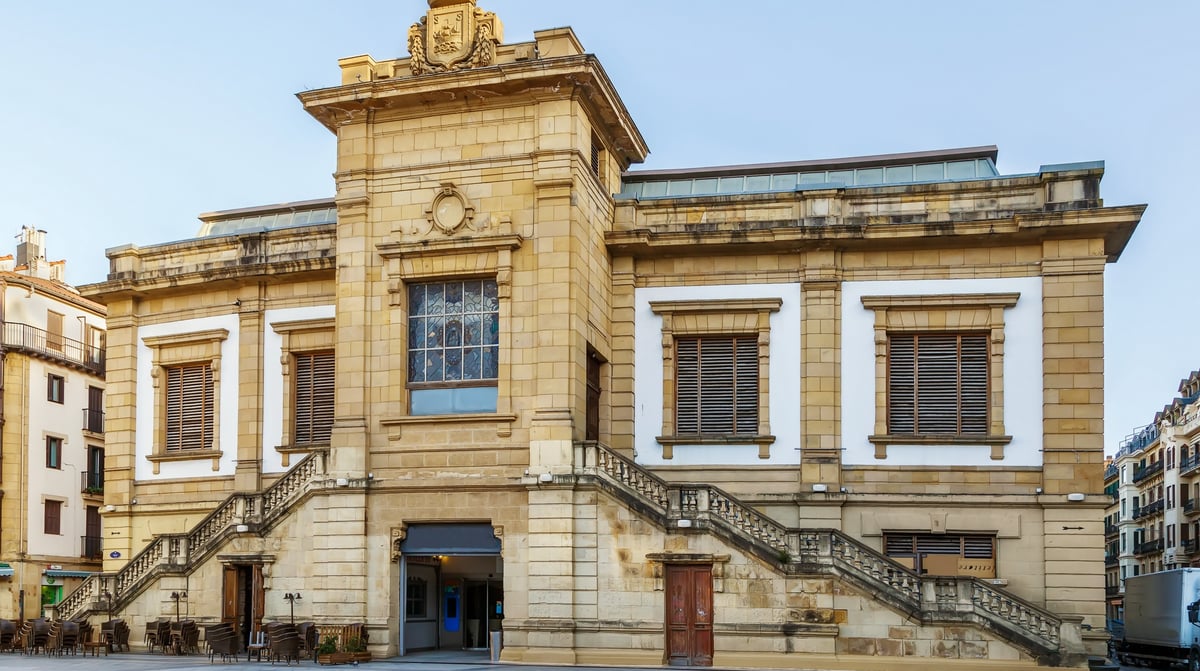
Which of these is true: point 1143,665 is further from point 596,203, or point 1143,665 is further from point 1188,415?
point 1188,415

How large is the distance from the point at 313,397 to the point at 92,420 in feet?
64.3

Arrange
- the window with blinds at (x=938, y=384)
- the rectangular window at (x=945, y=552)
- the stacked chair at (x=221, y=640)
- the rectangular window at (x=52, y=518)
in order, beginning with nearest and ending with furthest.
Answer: the stacked chair at (x=221, y=640)
the rectangular window at (x=945, y=552)
the window with blinds at (x=938, y=384)
the rectangular window at (x=52, y=518)

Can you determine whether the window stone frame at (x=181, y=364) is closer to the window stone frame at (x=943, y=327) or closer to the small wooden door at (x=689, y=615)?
the small wooden door at (x=689, y=615)

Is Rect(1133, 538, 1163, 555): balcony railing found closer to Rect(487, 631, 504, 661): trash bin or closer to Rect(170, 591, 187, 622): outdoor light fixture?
Rect(487, 631, 504, 661): trash bin

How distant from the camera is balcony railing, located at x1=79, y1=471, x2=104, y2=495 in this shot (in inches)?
1885

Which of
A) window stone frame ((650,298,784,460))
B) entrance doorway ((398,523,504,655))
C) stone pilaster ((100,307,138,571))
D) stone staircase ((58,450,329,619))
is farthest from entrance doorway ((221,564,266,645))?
window stone frame ((650,298,784,460))

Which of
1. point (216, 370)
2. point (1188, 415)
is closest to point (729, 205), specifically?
point (216, 370)

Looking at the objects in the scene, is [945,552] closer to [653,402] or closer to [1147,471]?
[653,402]

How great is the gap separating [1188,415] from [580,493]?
5397 centimetres

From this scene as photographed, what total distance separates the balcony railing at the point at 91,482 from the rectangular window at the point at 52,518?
1.23m

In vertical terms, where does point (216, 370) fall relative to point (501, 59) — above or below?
below

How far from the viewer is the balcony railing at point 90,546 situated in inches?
1866

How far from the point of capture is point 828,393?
29.8m

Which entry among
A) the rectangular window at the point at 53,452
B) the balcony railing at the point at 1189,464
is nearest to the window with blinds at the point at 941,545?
the rectangular window at the point at 53,452
